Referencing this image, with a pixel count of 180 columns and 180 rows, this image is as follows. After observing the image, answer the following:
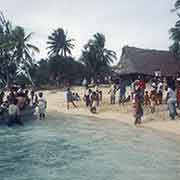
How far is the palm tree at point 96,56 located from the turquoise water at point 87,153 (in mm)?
34486

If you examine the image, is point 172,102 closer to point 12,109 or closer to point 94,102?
point 12,109

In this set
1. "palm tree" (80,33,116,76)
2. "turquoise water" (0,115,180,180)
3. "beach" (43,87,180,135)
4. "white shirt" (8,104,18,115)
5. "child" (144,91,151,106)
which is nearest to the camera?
"turquoise water" (0,115,180,180)

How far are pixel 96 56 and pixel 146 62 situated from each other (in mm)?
13354

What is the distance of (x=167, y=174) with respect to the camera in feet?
34.0

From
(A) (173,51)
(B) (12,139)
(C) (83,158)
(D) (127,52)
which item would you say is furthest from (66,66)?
(C) (83,158)

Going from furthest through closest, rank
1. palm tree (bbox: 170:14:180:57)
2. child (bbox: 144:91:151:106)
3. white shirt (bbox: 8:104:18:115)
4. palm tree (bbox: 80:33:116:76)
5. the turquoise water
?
1. palm tree (bbox: 80:33:116:76)
2. palm tree (bbox: 170:14:180:57)
3. child (bbox: 144:91:151:106)
4. white shirt (bbox: 8:104:18:115)
5. the turquoise water

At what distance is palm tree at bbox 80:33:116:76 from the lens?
55406 millimetres

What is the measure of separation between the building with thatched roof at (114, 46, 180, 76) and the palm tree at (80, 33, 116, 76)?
9.44m

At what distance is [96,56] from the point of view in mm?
55812

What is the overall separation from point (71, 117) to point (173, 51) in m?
20.9

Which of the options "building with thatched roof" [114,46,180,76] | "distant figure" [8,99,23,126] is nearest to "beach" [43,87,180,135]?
"distant figure" [8,99,23,126]

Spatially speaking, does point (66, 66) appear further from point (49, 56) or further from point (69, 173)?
point (69, 173)

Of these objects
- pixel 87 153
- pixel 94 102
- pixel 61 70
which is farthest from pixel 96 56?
pixel 87 153

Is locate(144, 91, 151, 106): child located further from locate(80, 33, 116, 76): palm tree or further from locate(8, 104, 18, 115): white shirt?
locate(80, 33, 116, 76): palm tree
